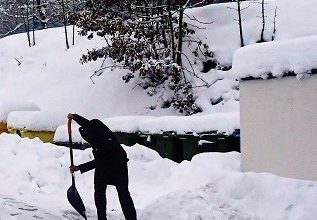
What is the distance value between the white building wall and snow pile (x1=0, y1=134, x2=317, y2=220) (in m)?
0.25

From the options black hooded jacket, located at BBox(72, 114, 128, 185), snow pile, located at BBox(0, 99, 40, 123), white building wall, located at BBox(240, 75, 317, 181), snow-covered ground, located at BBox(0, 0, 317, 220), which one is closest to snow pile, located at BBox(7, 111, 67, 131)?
snow-covered ground, located at BBox(0, 0, 317, 220)

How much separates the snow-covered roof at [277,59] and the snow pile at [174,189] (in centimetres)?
147

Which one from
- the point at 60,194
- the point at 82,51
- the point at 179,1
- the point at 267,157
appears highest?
the point at 179,1

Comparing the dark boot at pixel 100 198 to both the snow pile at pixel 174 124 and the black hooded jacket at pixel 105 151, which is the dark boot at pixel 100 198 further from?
the snow pile at pixel 174 124

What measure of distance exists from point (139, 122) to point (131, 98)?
6415 millimetres

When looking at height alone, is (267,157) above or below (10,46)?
below

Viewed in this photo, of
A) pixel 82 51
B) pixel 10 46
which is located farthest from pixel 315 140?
pixel 10 46

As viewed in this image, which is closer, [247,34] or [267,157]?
[267,157]

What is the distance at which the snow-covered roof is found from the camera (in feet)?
24.3

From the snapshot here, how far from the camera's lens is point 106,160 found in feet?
22.1

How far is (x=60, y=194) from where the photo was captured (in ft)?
29.9

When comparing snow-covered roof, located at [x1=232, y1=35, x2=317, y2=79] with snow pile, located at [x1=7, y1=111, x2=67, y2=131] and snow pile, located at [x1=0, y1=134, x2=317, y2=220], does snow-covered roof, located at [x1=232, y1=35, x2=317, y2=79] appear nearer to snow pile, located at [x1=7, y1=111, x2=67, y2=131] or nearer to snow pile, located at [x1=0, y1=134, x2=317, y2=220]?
snow pile, located at [x1=0, y1=134, x2=317, y2=220]

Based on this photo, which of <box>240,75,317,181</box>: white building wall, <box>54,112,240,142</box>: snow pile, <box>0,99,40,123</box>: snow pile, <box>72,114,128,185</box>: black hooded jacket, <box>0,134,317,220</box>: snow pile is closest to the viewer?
<box>72,114,128,185</box>: black hooded jacket

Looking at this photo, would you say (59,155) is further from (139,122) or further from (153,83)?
(153,83)
